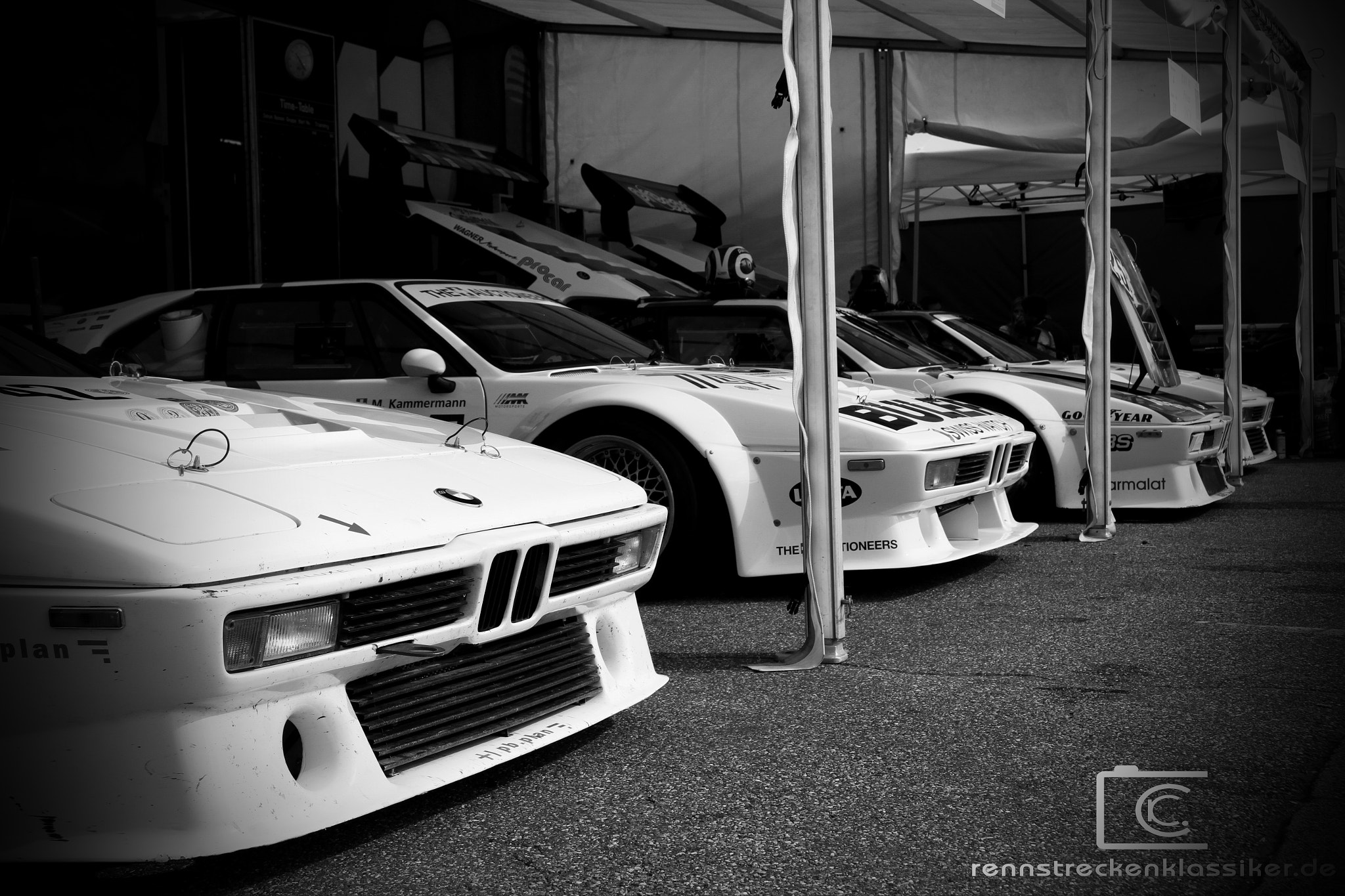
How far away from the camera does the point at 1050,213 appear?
17531 mm

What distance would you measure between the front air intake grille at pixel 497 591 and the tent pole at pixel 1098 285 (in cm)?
426

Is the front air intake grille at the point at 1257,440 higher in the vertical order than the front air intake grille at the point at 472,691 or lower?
higher

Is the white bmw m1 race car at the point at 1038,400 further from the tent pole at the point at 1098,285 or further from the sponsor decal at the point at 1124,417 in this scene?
the tent pole at the point at 1098,285

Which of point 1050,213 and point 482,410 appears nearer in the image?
point 482,410

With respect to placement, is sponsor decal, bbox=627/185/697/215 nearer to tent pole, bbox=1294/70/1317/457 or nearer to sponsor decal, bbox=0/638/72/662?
tent pole, bbox=1294/70/1317/457

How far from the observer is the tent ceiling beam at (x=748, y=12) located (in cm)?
1107

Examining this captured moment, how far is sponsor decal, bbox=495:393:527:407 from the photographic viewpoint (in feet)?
15.5

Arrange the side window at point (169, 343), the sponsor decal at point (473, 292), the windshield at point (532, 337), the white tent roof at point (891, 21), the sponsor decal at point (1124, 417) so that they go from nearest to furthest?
the side window at point (169, 343)
the windshield at point (532, 337)
the sponsor decal at point (473, 292)
the sponsor decal at point (1124, 417)
the white tent roof at point (891, 21)

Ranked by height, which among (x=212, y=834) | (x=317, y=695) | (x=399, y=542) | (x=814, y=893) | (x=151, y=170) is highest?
(x=151, y=170)

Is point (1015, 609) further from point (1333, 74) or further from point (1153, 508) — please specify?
point (1333, 74)

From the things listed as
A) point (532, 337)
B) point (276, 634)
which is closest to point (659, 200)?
point (532, 337)

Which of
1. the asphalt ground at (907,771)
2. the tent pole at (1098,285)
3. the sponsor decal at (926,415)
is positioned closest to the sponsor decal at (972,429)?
the sponsor decal at (926,415)

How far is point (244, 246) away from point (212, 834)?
8.47m

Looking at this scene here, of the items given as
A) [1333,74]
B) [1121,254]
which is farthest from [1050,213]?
[1121,254]
